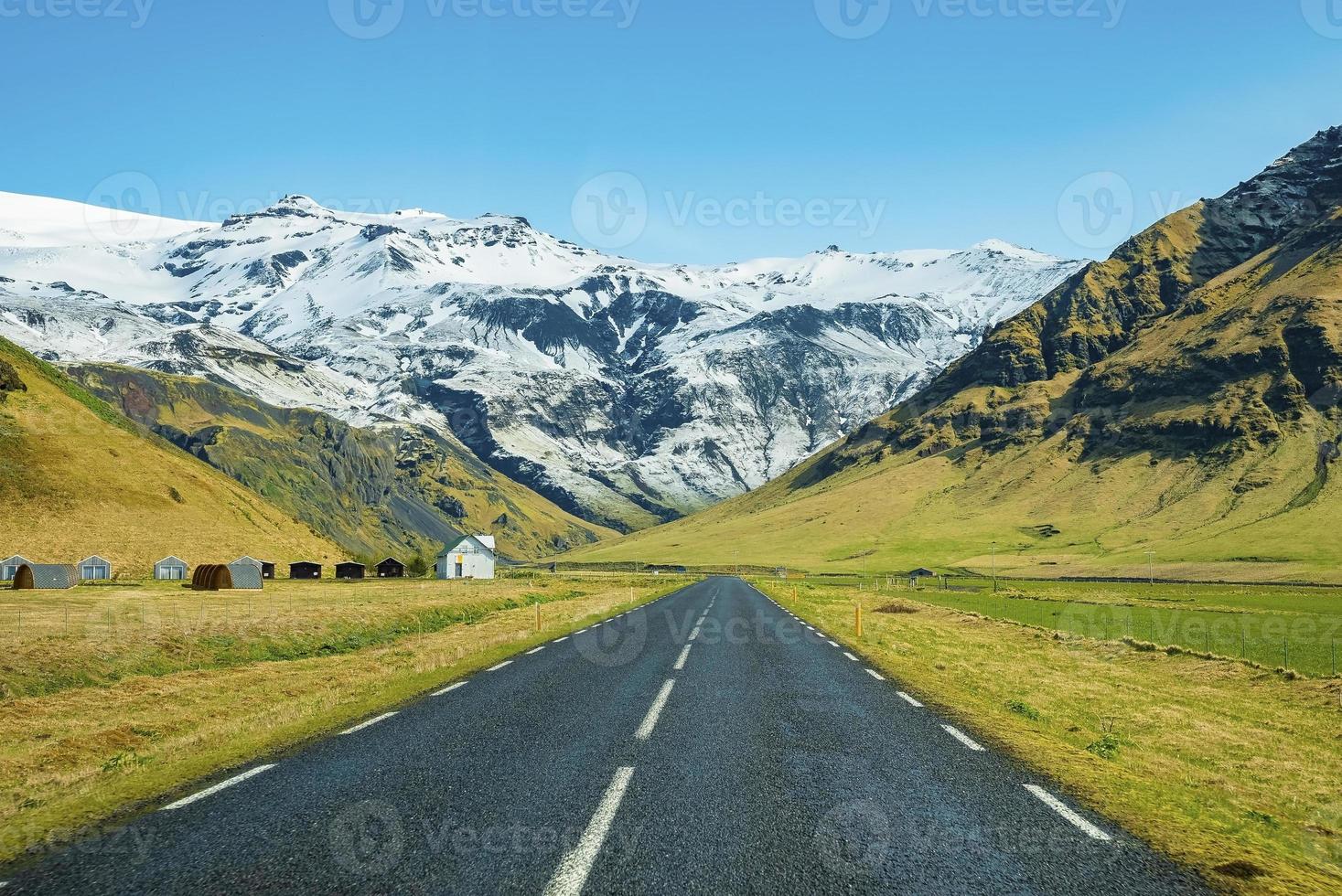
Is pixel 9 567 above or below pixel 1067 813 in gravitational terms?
above

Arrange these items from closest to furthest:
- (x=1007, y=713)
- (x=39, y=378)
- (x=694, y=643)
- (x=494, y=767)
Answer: (x=494, y=767)
(x=1007, y=713)
(x=694, y=643)
(x=39, y=378)

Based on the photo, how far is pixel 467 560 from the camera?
119 meters

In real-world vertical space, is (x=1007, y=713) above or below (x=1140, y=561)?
above

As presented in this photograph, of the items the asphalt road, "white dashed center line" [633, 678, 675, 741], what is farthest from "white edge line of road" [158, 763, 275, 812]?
"white dashed center line" [633, 678, 675, 741]

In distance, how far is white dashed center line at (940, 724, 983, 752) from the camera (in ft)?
41.1

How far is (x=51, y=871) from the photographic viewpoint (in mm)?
7246

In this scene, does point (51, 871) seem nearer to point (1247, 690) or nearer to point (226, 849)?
point (226, 849)

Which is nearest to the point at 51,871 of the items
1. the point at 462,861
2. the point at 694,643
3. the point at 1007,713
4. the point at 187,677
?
the point at 462,861

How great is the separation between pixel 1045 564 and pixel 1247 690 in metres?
139

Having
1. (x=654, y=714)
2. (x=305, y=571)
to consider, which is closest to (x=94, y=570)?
(x=305, y=571)

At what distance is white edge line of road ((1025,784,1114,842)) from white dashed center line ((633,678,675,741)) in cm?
540

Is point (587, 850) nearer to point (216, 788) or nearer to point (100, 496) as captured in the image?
point (216, 788)

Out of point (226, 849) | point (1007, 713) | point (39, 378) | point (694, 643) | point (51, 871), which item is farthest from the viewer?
point (39, 378)

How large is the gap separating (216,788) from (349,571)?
114868 mm
